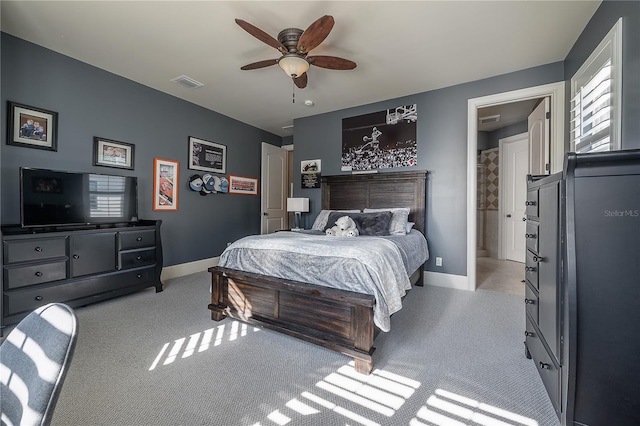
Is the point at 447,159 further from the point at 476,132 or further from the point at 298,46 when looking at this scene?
the point at 298,46

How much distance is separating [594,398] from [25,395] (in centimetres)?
191

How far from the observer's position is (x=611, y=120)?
71.9 inches

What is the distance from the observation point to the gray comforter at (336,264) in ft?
5.96

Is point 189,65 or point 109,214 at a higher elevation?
point 189,65

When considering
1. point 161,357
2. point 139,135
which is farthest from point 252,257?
point 139,135

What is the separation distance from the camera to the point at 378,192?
3.94m

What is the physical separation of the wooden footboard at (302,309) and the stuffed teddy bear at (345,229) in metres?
1.11

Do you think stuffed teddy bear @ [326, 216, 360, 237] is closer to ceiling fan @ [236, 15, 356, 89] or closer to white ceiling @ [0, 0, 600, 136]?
ceiling fan @ [236, 15, 356, 89]

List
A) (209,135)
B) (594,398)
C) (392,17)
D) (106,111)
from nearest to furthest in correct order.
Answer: (594,398) < (392,17) < (106,111) < (209,135)

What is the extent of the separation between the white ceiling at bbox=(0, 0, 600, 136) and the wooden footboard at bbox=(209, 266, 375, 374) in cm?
218

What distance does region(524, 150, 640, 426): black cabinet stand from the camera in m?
1.03

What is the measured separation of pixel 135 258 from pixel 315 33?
293 centimetres

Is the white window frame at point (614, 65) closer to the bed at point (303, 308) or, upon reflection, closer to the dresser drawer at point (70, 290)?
the bed at point (303, 308)

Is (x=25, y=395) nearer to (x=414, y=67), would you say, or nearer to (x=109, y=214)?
(x=109, y=214)
